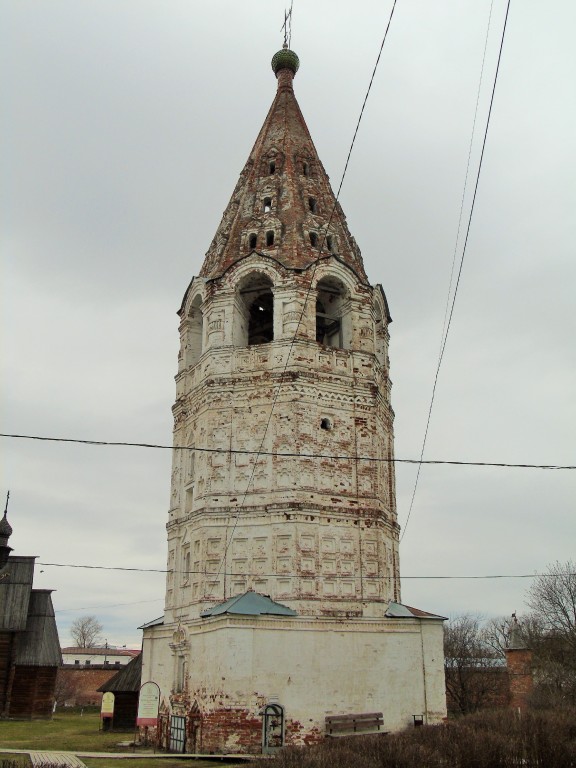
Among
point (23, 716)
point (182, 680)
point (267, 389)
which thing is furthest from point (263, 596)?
point (23, 716)

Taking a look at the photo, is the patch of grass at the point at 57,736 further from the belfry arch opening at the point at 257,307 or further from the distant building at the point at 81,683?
the distant building at the point at 81,683

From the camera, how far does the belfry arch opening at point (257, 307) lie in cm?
2556

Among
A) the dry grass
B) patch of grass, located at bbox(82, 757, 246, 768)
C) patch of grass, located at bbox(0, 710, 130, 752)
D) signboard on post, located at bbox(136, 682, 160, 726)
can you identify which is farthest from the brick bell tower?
the dry grass

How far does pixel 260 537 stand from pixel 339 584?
268 centimetres

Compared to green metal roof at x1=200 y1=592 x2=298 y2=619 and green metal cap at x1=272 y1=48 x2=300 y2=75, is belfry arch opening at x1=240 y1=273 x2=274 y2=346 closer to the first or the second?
green metal roof at x1=200 y1=592 x2=298 y2=619

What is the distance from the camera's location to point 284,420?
22.2 metres

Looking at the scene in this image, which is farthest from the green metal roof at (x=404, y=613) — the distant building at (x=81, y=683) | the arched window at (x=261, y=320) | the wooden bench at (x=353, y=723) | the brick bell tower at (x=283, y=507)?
the distant building at (x=81, y=683)

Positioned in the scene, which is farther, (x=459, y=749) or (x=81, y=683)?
(x=81, y=683)

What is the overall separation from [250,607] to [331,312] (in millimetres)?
11478

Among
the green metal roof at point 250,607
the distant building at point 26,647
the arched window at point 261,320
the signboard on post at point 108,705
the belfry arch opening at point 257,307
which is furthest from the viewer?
the distant building at point 26,647

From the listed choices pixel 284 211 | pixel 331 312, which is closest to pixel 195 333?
pixel 331 312

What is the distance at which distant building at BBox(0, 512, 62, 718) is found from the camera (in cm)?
3359

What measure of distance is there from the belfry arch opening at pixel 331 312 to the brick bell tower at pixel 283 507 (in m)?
0.08

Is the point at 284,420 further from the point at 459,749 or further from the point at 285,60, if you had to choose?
the point at 285,60
